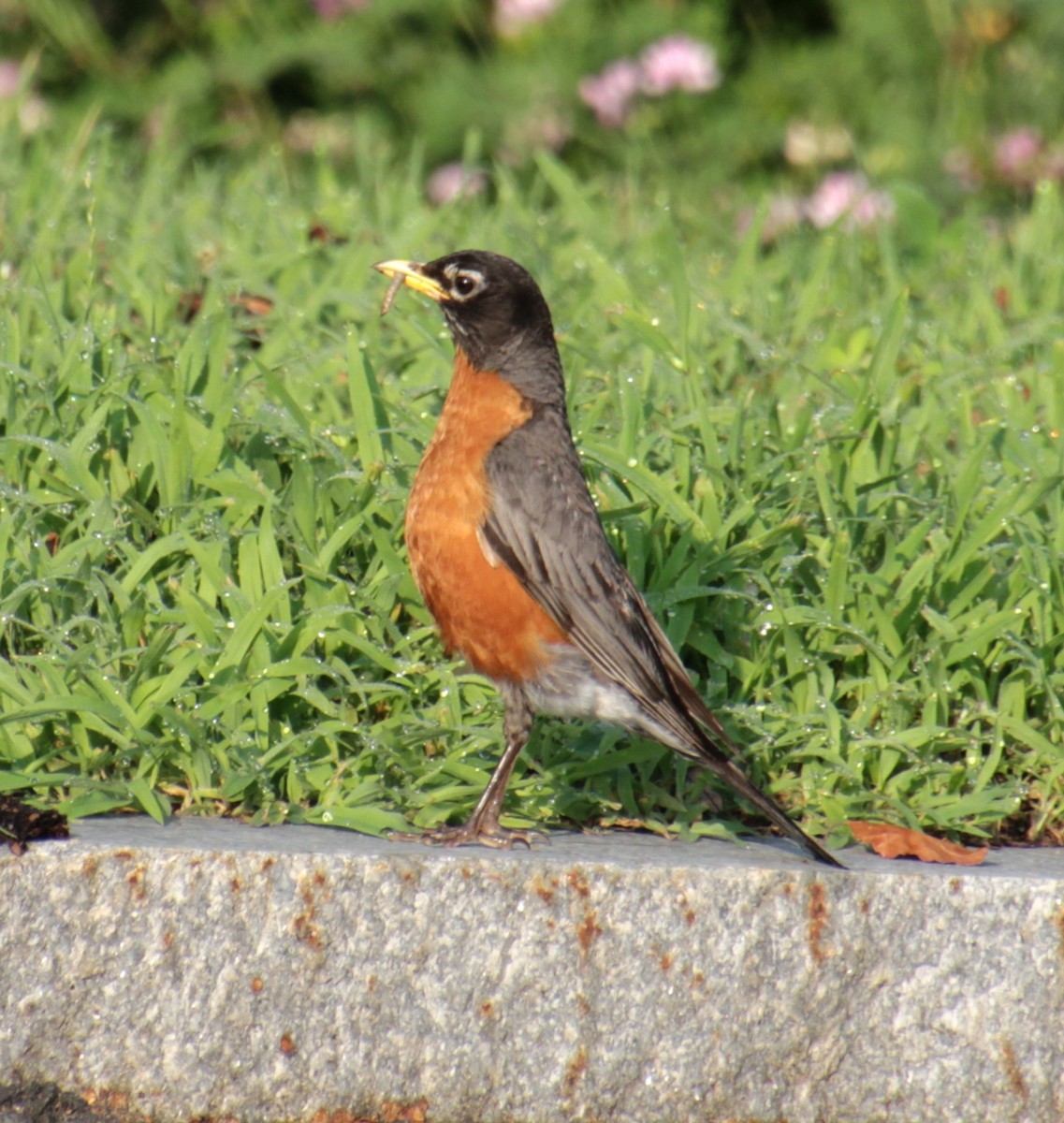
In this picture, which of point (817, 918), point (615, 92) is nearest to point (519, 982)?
point (817, 918)

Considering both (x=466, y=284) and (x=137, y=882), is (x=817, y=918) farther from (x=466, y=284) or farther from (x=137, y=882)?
(x=466, y=284)

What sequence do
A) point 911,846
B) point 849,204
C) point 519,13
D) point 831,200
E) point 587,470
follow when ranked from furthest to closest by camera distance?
point 519,13 < point 831,200 < point 849,204 < point 587,470 < point 911,846

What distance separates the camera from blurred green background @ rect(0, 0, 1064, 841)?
3768mm

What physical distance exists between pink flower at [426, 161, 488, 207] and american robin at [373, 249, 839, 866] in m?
2.81

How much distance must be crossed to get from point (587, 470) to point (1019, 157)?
431cm

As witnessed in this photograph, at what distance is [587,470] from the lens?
4.48 meters

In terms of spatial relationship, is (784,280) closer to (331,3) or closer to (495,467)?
(495,467)

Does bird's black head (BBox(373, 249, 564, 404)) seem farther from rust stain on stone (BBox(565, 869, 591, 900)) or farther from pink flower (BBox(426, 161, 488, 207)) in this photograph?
pink flower (BBox(426, 161, 488, 207))

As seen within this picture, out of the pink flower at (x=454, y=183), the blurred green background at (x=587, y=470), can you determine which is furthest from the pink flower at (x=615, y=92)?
the pink flower at (x=454, y=183)

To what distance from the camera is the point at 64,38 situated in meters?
8.67

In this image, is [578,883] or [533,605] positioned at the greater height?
[533,605]

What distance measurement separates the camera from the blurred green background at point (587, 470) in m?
3.77

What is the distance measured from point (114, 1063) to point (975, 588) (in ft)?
7.44

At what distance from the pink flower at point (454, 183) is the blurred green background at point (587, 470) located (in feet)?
0.29
